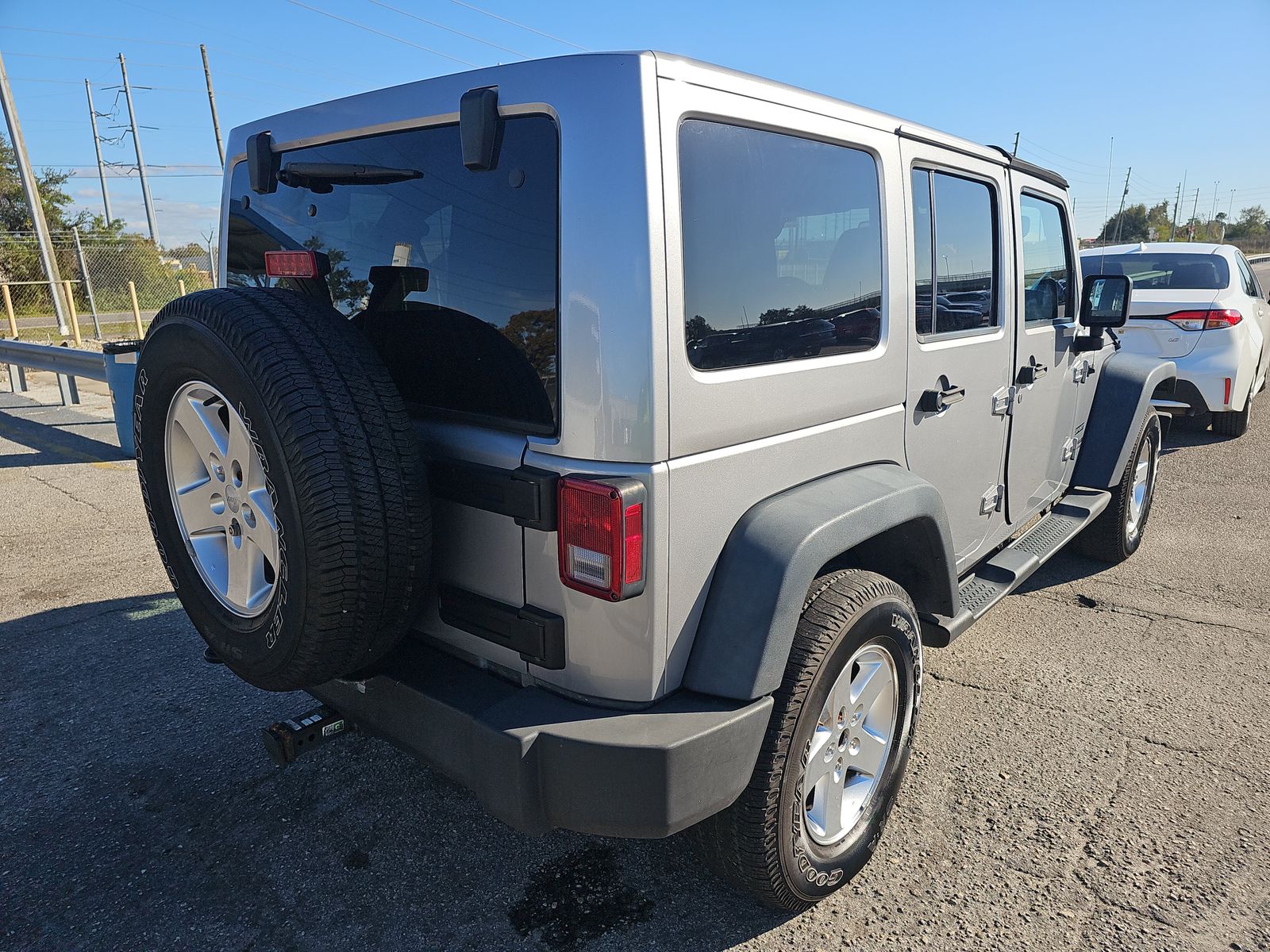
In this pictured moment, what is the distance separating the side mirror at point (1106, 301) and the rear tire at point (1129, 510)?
84 centimetres

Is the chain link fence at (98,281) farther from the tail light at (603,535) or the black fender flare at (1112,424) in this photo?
the tail light at (603,535)

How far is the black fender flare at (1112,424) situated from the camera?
14.6 feet

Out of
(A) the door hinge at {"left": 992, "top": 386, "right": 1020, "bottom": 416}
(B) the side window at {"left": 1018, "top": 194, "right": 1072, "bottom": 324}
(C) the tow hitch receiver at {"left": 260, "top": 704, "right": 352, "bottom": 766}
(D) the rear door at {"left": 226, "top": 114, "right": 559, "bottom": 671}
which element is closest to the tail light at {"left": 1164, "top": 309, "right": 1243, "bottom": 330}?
(B) the side window at {"left": 1018, "top": 194, "right": 1072, "bottom": 324}

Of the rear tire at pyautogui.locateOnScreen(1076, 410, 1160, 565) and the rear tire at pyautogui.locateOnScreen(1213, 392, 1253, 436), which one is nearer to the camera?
the rear tire at pyautogui.locateOnScreen(1076, 410, 1160, 565)

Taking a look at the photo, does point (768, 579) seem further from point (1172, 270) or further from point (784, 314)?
point (1172, 270)

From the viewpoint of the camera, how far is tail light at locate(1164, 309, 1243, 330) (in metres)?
7.31

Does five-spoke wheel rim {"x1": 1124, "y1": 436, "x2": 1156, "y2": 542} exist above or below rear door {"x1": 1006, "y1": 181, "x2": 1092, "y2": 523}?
below

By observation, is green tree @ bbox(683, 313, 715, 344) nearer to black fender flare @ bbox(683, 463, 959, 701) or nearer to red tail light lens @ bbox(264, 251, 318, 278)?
black fender flare @ bbox(683, 463, 959, 701)

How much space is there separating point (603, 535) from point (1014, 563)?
7.84ft

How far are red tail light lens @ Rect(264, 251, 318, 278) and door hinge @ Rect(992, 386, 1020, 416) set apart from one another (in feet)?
8.01

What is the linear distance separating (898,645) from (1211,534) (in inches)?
161

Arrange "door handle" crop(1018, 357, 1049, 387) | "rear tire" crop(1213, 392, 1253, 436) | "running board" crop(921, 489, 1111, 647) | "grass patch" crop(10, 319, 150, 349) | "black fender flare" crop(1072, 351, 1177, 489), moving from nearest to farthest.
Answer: "running board" crop(921, 489, 1111, 647) → "door handle" crop(1018, 357, 1049, 387) → "black fender flare" crop(1072, 351, 1177, 489) → "rear tire" crop(1213, 392, 1253, 436) → "grass patch" crop(10, 319, 150, 349)

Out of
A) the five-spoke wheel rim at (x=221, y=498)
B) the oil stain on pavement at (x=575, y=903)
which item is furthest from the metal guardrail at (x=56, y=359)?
the oil stain on pavement at (x=575, y=903)

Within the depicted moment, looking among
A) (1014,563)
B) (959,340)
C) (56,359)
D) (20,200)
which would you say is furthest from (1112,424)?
(20,200)
